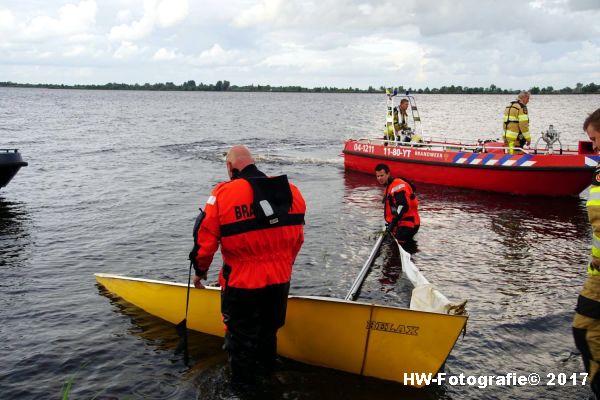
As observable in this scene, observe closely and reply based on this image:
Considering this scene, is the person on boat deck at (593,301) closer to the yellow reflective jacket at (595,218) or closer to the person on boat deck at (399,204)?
the yellow reflective jacket at (595,218)

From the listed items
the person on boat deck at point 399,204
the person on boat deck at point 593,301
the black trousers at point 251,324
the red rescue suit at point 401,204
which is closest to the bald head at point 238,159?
the black trousers at point 251,324

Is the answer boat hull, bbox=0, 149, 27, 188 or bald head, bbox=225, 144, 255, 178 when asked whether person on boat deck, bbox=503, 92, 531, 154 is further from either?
boat hull, bbox=0, 149, 27, 188

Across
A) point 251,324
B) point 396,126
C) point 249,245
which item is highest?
point 396,126

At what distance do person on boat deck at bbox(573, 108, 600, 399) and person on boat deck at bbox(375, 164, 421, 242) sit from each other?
452 cm

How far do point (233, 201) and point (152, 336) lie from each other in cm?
316

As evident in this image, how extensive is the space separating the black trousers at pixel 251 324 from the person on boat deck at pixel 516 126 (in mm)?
11006

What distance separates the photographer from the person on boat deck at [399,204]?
8602mm

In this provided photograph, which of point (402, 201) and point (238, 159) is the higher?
point (238, 159)

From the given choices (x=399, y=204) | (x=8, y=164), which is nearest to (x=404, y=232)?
(x=399, y=204)

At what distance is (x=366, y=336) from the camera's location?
16.8 feet

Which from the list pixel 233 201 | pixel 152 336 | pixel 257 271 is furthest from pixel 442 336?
pixel 152 336

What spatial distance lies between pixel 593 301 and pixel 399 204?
15.6 feet

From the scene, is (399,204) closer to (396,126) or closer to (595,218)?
(595,218)

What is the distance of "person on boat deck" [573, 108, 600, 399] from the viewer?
3.90 meters
